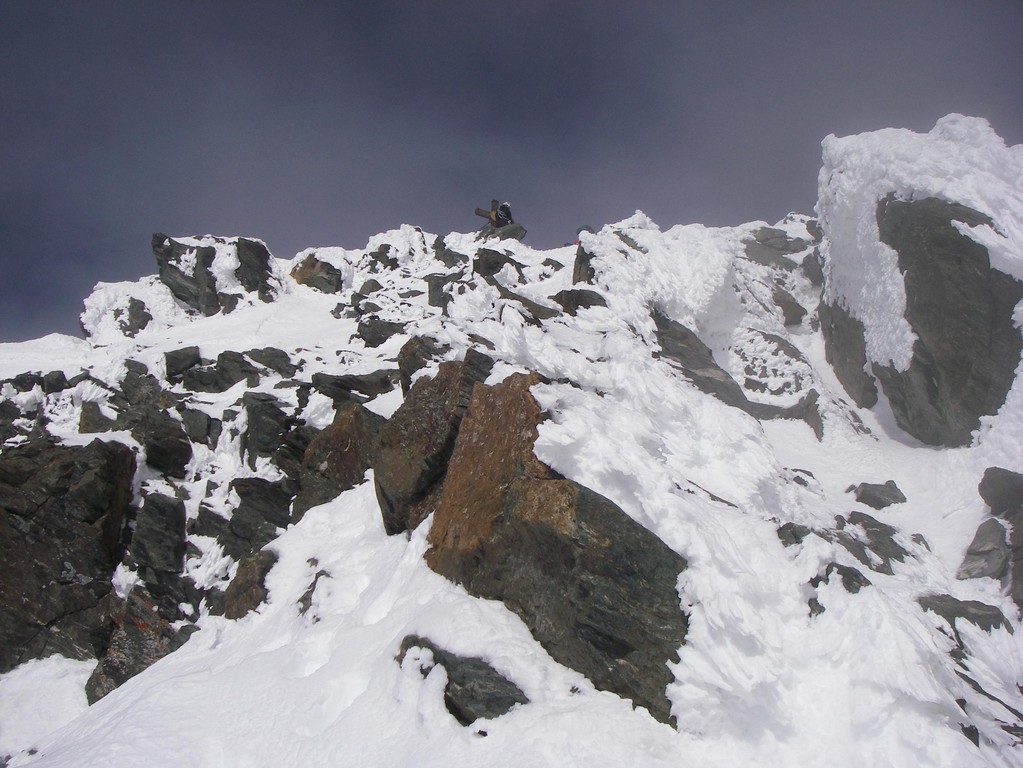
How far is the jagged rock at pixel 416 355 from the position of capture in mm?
17641

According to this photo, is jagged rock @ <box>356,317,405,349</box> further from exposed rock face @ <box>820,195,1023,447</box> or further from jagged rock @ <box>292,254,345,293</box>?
exposed rock face @ <box>820,195,1023,447</box>

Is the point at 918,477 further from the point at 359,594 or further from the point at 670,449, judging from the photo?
the point at 359,594

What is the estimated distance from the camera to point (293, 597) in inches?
492

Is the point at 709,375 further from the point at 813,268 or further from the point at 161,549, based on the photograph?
the point at 161,549

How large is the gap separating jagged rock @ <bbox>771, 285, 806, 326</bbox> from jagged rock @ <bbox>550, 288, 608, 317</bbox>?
41.6 feet

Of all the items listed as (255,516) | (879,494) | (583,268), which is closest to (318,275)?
(583,268)

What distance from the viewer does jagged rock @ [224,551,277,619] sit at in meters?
13.4

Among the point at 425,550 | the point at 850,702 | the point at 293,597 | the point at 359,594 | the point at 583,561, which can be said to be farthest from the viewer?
the point at 293,597

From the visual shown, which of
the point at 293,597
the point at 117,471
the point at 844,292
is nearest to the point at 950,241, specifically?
the point at 844,292

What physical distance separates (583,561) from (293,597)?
7.73 meters

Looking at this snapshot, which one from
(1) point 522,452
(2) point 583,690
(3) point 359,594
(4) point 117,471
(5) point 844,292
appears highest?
(5) point 844,292

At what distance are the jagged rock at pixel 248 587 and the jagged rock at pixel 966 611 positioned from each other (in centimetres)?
1440

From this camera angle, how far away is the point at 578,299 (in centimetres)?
2323

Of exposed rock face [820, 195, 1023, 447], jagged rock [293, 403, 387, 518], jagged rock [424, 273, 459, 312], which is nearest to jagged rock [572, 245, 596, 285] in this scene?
jagged rock [424, 273, 459, 312]
